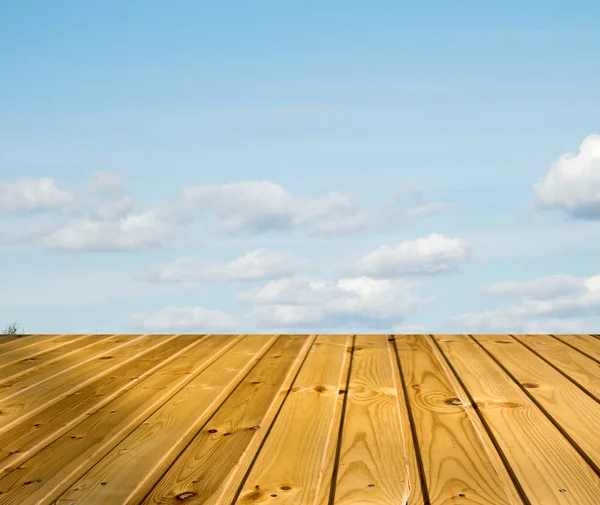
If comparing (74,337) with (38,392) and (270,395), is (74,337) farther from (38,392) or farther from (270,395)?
(270,395)

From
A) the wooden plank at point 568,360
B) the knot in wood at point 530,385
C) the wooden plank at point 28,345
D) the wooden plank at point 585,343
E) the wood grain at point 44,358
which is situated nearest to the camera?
the knot in wood at point 530,385

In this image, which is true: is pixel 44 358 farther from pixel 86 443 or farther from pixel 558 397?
pixel 558 397

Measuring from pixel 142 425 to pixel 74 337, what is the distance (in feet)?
6.85

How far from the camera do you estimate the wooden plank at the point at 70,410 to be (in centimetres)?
194

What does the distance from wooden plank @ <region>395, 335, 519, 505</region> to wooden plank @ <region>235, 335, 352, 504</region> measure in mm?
250

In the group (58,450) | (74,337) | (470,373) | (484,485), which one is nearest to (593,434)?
(484,485)

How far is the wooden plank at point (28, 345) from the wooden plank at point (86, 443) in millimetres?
951

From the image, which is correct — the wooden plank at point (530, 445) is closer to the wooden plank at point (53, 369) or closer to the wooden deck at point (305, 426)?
the wooden deck at point (305, 426)

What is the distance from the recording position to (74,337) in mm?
3996

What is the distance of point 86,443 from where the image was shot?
1.94m

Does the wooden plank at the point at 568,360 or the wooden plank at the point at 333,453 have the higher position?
the wooden plank at the point at 568,360

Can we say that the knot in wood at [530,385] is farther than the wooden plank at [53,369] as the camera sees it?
No

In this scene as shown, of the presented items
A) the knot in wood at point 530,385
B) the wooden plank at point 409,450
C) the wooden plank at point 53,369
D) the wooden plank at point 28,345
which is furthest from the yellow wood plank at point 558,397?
the wooden plank at point 28,345

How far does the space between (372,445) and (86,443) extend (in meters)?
0.80
